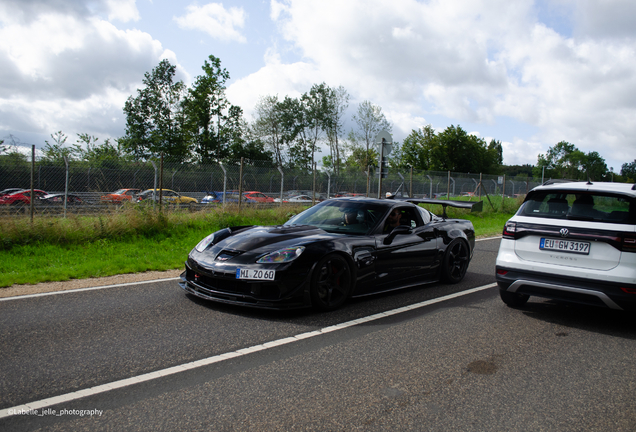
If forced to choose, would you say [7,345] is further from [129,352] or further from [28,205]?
[28,205]

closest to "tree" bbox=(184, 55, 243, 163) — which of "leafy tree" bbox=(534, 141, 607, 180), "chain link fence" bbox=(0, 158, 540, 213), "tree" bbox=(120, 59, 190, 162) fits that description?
"tree" bbox=(120, 59, 190, 162)

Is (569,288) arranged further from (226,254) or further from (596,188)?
(226,254)

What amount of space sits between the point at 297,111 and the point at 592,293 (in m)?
57.4

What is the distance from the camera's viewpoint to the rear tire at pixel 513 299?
5445 millimetres

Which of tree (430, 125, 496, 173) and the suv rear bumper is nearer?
the suv rear bumper

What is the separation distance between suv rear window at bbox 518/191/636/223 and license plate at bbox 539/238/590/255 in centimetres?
29

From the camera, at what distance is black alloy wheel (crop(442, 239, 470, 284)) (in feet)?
22.2

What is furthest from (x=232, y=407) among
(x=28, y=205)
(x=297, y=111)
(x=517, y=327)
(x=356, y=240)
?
(x=297, y=111)

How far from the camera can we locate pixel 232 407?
279 centimetres

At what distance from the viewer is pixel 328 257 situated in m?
5.00

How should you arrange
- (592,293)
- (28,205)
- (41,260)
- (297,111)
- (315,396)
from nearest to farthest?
(315,396) < (592,293) < (41,260) < (28,205) < (297,111)

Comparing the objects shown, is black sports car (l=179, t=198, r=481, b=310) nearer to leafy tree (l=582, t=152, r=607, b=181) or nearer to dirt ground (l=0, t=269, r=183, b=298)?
dirt ground (l=0, t=269, r=183, b=298)

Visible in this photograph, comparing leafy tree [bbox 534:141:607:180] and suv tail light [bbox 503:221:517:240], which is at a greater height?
leafy tree [bbox 534:141:607:180]

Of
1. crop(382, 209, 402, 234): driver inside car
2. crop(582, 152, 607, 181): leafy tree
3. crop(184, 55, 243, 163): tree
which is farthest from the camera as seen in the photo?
crop(582, 152, 607, 181): leafy tree
